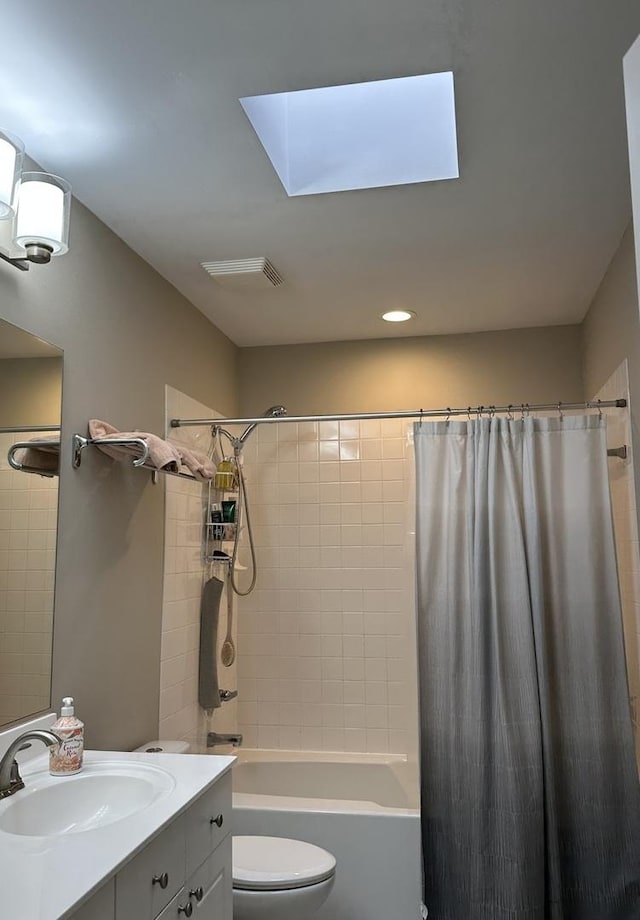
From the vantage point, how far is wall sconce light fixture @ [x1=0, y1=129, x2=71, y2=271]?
Result: 1743 mm

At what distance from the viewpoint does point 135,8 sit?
153 centimetres

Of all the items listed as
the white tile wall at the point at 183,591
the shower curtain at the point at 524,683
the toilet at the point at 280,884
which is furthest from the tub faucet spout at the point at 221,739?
the shower curtain at the point at 524,683

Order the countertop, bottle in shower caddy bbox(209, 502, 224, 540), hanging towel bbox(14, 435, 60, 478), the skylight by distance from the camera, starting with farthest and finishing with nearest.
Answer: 1. bottle in shower caddy bbox(209, 502, 224, 540)
2. the skylight
3. hanging towel bbox(14, 435, 60, 478)
4. the countertop

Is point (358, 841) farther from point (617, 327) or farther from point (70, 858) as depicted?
point (617, 327)

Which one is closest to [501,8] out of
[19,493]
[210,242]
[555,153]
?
[555,153]

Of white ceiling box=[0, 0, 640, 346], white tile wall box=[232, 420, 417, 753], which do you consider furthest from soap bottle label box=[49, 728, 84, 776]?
white tile wall box=[232, 420, 417, 753]

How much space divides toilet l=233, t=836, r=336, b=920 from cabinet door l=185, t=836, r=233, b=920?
0.43 metres

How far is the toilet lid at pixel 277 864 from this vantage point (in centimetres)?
229

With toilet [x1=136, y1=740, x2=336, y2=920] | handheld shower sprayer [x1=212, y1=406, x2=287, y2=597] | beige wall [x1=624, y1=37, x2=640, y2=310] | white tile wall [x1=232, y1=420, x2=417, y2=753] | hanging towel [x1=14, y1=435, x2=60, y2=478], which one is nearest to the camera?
beige wall [x1=624, y1=37, x2=640, y2=310]

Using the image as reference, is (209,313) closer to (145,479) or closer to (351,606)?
(145,479)

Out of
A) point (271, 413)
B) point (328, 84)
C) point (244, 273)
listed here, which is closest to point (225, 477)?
point (271, 413)

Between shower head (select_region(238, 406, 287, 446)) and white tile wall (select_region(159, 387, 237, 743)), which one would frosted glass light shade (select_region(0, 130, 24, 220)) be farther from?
shower head (select_region(238, 406, 287, 446))

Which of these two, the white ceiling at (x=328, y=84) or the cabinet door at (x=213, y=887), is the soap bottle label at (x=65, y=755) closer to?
the cabinet door at (x=213, y=887)

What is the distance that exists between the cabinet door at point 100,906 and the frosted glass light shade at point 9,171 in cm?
148
